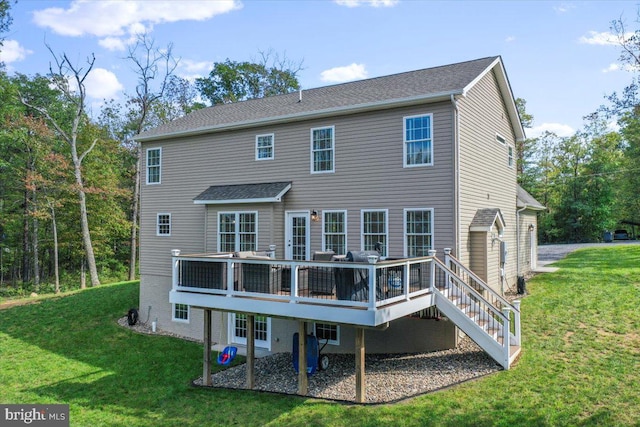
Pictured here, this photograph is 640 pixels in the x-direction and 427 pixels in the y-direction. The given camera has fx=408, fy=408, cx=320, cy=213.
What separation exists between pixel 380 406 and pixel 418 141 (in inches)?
259

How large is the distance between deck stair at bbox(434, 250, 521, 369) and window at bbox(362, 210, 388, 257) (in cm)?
181

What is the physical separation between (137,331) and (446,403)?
1162cm

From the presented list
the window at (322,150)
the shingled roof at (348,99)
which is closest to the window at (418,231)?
the window at (322,150)

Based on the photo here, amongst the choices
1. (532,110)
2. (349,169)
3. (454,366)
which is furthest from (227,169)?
(532,110)

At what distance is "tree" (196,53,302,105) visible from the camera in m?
37.3

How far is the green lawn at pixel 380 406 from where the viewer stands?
23.2ft

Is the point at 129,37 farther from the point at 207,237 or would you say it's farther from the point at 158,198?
the point at 207,237

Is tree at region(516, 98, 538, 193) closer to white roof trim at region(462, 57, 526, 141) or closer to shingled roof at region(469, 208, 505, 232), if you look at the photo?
white roof trim at region(462, 57, 526, 141)

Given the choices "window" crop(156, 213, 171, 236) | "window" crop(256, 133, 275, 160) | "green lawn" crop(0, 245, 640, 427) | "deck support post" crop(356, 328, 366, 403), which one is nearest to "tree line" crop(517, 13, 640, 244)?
"green lawn" crop(0, 245, 640, 427)

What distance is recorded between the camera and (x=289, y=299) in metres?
8.56

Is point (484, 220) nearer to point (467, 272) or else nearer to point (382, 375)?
point (467, 272)

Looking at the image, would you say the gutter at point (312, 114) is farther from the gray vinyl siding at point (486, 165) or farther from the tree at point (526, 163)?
the tree at point (526, 163)

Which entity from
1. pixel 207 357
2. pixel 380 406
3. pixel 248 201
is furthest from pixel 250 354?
pixel 248 201

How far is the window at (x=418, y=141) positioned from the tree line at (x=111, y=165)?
827 centimetres
